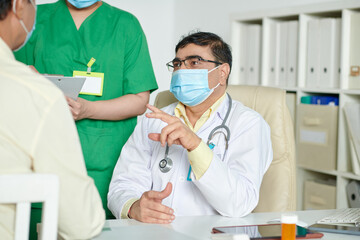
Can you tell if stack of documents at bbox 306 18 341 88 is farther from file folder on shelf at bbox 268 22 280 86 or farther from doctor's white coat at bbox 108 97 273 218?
doctor's white coat at bbox 108 97 273 218

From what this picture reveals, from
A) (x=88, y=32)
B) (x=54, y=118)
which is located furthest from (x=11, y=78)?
(x=88, y=32)

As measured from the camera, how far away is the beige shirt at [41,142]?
0.90m

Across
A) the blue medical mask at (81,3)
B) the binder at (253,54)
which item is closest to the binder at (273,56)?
the binder at (253,54)

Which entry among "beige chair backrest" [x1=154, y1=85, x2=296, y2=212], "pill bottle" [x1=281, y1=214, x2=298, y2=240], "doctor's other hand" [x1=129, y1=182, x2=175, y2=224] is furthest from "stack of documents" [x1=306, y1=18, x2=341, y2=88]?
"pill bottle" [x1=281, y1=214, x2=298, y2=240]

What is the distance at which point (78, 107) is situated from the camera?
5.68 ft

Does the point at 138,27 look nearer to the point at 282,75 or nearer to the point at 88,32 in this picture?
the point at 88,32

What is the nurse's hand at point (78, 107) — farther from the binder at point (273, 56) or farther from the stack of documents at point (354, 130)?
the binder at point (273, 56)

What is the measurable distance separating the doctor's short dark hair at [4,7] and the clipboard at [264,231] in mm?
722

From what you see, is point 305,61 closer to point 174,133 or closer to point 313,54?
point 313,54

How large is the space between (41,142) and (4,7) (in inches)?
12.5

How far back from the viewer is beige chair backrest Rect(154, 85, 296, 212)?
1.79 metres

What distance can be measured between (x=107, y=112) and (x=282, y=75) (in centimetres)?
141

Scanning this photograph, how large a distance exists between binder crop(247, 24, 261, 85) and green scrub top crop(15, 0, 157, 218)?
4.16 feet

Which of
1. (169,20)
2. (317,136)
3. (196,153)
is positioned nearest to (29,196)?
(196,153)
